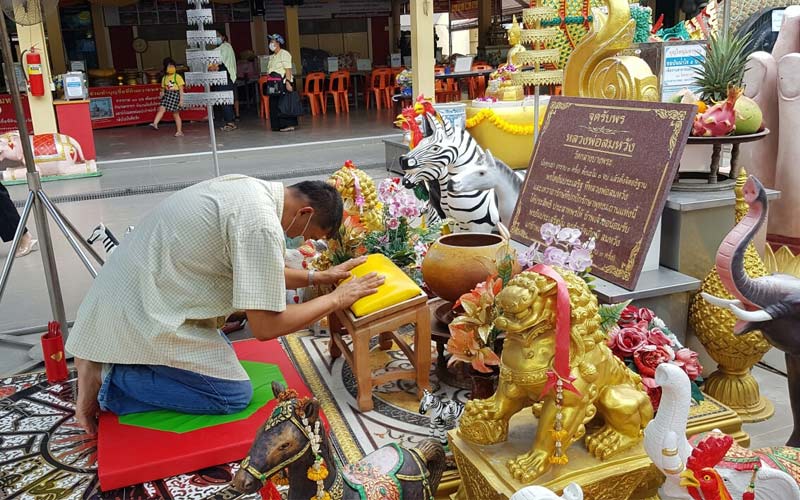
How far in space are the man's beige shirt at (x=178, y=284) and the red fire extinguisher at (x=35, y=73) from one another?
7081 millimetres

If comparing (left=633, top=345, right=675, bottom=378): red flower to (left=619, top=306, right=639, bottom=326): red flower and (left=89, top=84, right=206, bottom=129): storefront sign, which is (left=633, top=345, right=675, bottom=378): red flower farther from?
(left=89, top=84, right=206, bottom=129): storefront sign

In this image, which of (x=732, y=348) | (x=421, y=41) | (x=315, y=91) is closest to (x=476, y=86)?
(x=315, y=91)

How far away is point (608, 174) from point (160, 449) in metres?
2.00

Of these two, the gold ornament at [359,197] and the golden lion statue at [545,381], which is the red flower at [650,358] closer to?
the golden lion statue at [545,381]

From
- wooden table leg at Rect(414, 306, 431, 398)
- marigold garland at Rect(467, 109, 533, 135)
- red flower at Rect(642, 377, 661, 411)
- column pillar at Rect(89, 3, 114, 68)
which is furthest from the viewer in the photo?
column pillar at Rect(89, 3, 114, 68)

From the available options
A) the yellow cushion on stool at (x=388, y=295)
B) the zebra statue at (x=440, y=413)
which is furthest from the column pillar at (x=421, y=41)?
the zebra statue at (x=440, y=413)

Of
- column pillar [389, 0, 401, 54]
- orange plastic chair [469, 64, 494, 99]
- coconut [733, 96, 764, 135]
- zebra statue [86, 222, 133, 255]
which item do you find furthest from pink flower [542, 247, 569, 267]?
column pillar [389, 0, 401, 54]

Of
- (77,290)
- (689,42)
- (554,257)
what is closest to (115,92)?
(77,290)

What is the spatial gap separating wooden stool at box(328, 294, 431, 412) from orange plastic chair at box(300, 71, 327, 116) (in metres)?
12.4

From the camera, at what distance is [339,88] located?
580 inches

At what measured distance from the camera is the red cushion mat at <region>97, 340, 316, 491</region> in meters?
2.22

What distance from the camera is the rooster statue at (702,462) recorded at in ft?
4.18

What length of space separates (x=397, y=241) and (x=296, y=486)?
1.59 m

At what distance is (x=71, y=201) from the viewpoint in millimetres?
7203
